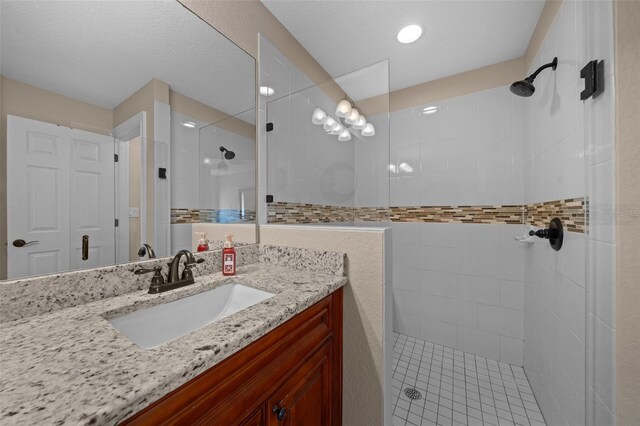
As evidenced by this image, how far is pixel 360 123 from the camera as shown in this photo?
209cm

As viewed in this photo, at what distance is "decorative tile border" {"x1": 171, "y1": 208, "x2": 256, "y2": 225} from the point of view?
3.42 feet

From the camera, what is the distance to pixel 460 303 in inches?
80.9

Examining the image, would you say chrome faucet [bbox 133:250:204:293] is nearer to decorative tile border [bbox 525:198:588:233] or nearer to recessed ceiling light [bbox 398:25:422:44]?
decorative tile border [bbox 525:198:588:233]

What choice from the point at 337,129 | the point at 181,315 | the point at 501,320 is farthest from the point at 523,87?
the point at 181,315

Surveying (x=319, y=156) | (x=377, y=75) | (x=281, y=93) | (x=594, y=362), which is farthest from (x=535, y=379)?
(x=281, y=93)

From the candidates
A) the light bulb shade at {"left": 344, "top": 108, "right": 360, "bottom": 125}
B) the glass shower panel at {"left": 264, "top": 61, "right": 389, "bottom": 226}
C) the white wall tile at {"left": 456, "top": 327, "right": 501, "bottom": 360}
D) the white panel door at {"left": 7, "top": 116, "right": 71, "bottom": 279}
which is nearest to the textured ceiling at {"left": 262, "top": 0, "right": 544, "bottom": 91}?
the glass shower panel at {"left": 264, "top": 61, "right": 389, "bottom": 226}

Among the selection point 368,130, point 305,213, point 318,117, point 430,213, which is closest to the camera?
point 305,213

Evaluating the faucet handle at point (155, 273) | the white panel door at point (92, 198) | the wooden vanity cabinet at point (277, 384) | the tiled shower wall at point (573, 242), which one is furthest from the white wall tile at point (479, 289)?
the white panel door at point (92, 198)

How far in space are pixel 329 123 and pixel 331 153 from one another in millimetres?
247

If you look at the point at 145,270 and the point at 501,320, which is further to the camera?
the point at 501,320

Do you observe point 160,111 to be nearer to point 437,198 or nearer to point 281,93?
A: point 281,93

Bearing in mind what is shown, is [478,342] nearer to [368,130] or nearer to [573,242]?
[573,242]

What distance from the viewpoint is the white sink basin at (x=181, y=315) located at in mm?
739

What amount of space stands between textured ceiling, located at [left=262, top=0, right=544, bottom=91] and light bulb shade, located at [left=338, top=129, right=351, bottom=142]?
492mm
